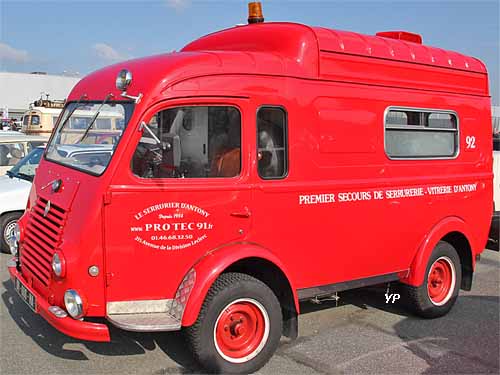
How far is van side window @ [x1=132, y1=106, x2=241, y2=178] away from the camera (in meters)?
4.12

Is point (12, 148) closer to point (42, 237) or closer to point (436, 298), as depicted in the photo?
point (42, 237)

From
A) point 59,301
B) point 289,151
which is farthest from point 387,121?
point 59,301

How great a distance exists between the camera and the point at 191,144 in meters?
4.28

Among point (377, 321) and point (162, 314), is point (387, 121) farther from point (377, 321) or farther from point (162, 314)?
point (162, 314)

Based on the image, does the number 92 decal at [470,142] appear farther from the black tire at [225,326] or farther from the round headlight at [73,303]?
the round headlight at [73,303]

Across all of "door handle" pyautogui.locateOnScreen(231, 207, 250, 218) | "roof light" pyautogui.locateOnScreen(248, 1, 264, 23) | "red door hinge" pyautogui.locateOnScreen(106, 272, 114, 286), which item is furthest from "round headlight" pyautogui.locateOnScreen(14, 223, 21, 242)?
"roof light" pyautogui.locateOnScreen(248, 1, 264, 23)

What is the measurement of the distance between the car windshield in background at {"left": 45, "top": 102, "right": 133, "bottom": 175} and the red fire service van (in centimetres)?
2

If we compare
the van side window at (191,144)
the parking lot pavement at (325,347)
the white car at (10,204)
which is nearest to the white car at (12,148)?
the white car at (10,204)

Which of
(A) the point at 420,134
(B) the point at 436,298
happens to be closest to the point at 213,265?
(A) the point at 420,134

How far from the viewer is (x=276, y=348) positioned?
15.2ft

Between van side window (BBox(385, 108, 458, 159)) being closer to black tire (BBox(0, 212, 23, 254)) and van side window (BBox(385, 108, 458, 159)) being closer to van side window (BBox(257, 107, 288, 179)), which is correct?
van side window (BBox(257, 107, 288, 179))

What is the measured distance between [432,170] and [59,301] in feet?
12.8

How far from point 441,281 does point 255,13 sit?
11.7ft

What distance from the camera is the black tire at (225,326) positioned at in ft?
13.6
